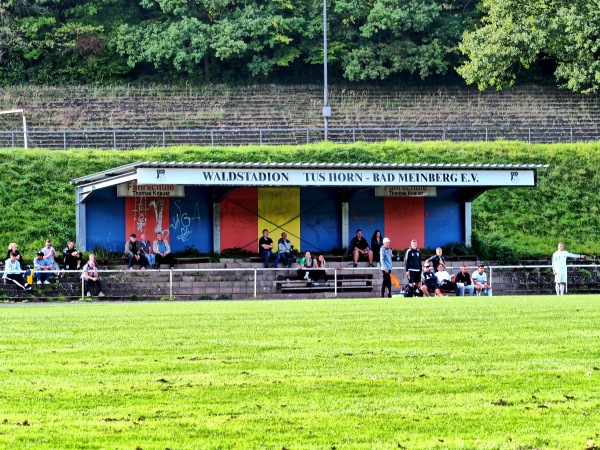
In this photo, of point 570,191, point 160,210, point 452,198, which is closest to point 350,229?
point 452,198

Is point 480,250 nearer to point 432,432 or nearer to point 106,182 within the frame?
point 106,182

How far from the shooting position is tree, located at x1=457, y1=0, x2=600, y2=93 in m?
55.7

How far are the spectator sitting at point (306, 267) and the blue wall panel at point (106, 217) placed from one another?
615 cm

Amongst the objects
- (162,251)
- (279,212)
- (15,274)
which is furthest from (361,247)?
(15,274)

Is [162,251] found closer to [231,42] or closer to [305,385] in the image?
[305,385]

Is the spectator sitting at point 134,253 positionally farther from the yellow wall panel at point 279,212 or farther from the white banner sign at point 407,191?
the white banner sign at point 407,191

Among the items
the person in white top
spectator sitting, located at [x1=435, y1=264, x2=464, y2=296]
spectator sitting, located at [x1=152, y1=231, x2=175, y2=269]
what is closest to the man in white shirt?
spectator sitting, located at [x1=435, y1=264, x2=464, y2=296]

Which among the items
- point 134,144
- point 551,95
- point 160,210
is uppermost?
point 551,95

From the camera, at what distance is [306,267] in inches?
1261

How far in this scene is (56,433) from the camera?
27.2ft

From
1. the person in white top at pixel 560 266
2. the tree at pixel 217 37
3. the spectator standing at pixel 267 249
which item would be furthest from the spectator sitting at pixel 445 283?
the tree at pixel 217 37

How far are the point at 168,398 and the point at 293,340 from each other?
4.53 meters

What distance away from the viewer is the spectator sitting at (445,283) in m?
31.1

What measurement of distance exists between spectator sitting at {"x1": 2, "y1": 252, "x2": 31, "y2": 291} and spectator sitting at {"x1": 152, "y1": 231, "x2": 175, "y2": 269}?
14.8 feet
